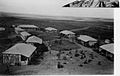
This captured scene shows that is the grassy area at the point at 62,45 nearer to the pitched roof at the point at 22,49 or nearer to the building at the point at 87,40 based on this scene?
the building at the point at 87,40

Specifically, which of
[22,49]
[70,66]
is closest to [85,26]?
[70,66]

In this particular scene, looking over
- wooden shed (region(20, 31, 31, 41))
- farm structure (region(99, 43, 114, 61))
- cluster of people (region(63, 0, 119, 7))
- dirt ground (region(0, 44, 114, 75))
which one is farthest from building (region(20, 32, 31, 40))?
farm structure (region(99, 43, 114, 61))

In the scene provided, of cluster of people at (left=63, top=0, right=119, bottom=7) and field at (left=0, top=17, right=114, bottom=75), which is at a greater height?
cluster of people at (left=63, top=0, right=119, bottom=7)

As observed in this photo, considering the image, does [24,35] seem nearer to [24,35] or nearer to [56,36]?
[24,35]

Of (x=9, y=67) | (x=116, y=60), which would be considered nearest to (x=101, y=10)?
(x=116, y=60)

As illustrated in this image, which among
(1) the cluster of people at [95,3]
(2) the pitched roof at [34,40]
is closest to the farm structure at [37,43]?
(2) the pitched roof at [34,40]

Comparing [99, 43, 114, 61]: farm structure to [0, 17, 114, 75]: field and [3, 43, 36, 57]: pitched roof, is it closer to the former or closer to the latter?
[0, 17, 114, 75]: field
